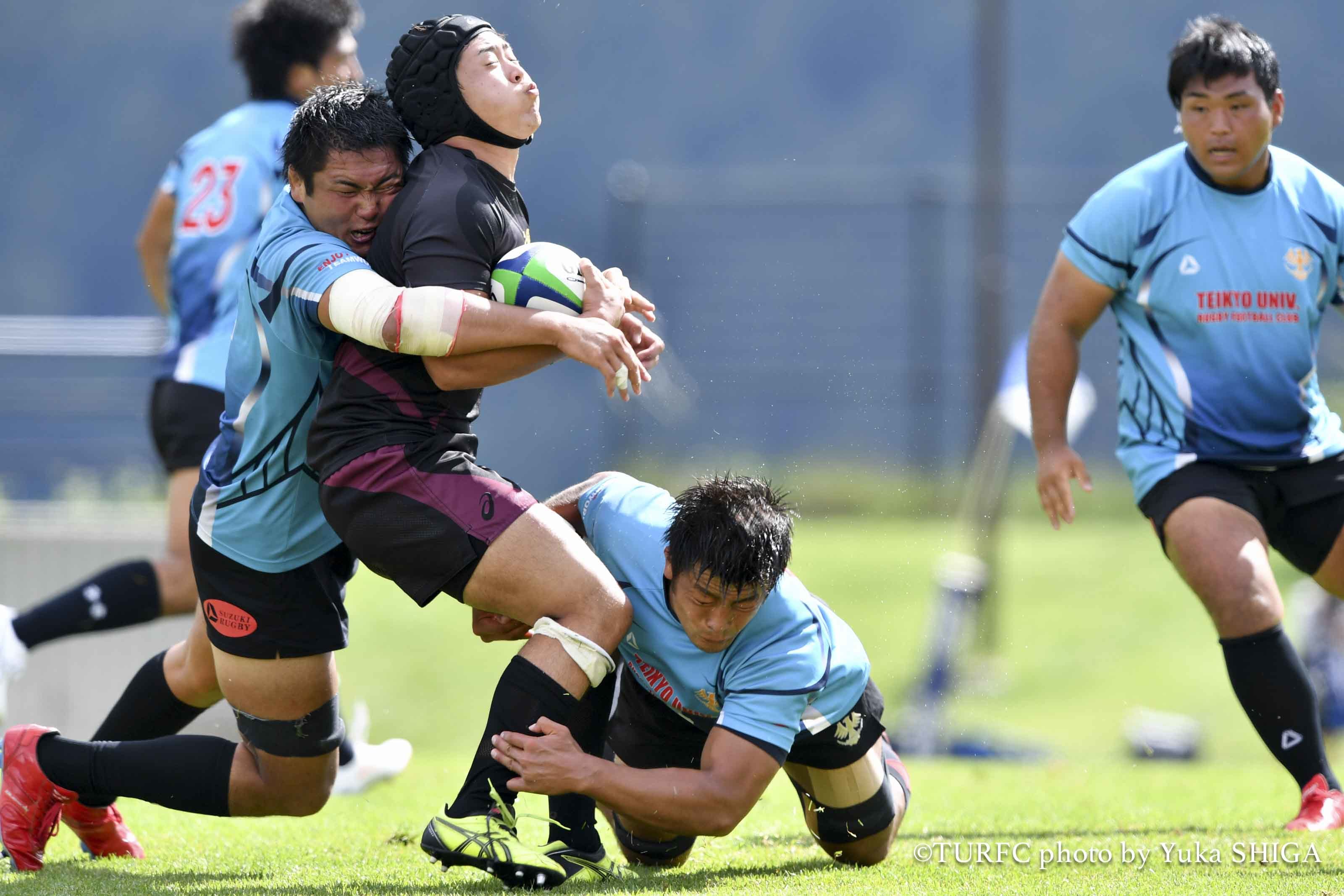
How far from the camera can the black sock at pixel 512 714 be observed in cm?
326

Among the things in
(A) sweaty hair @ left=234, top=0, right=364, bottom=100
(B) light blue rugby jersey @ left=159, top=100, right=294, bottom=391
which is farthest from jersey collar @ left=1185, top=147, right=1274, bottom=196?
(B) light blue rugby jersey @ left=159, top=100, right=294, bottom=391

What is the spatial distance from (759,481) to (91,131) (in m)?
18.6

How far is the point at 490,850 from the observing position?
3121mm

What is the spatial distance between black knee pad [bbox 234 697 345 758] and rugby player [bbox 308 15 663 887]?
1.80ft

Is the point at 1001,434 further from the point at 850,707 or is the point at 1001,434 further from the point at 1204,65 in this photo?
the point at 850,707

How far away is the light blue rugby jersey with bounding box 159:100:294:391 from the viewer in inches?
202

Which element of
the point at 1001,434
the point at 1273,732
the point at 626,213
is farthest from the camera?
the point at 626,213

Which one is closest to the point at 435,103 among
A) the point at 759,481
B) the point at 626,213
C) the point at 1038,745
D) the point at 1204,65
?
the point at 759,481

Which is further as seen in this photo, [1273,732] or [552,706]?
[1273,732]

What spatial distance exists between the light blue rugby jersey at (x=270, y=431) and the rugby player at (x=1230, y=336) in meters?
2.37

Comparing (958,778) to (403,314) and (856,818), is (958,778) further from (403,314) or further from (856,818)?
(403,314)

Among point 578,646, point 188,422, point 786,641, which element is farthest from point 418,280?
point 188,422

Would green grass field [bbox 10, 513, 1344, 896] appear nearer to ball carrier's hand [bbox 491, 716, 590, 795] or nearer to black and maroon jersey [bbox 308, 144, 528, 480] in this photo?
ball carrier's hand [bbox 491, 716, 590, 795]

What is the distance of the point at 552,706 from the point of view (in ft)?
10.8
